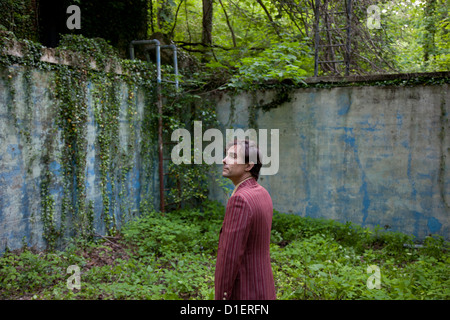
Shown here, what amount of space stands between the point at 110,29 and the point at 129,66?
261 centimetres

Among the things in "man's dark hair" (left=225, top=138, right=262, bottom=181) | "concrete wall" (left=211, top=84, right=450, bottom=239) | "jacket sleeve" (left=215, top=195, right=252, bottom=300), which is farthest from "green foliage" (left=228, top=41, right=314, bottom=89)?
"jacket sleeve" (left=215, top=195, right=252, bottom=300)

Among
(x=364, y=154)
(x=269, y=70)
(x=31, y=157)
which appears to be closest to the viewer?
(x=31, y=157)

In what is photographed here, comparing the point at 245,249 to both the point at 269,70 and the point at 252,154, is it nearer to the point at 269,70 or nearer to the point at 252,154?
the point at 252,154

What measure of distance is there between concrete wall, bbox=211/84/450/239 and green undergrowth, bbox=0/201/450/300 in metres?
0.44

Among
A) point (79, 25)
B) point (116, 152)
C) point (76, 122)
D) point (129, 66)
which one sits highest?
point (79, 25)

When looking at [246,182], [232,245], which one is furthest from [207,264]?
[232,245]

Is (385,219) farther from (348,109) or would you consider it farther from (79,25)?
(79,25)

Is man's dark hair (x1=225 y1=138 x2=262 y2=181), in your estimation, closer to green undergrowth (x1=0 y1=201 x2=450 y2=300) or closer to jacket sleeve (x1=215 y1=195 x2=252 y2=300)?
jacket sleeve (x1=215 y1=195 x2=252 y2=300)

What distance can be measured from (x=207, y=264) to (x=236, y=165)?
3.53 metres

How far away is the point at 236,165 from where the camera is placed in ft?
8.45

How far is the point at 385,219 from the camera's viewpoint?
7.06 metres

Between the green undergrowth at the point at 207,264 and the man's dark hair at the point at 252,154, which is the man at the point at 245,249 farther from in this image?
the green undergrowth at the point at 207,264

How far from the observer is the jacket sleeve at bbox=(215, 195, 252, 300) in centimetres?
222
